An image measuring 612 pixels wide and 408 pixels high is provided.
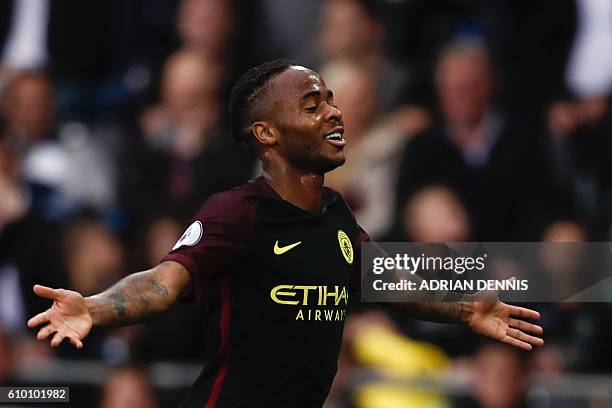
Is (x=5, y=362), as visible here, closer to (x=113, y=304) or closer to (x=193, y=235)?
(x=193, y=235)

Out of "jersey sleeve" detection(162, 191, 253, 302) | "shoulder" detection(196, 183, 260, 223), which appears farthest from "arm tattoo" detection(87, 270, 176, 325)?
"shoulder" detection(196, 183, 260, 223)

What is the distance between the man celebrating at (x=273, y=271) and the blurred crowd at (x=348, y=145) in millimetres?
3543

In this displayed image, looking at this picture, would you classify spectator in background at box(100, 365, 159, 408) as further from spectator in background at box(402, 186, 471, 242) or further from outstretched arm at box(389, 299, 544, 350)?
outstretched arm at box(389, 299, 544, 350)

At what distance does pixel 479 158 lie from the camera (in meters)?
9.02

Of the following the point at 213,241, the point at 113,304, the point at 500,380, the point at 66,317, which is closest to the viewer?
the point at 66,317

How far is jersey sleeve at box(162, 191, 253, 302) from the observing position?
15.2 feet

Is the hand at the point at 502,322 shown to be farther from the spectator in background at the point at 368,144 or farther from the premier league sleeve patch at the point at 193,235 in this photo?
the spectator in background at the point at 368,144

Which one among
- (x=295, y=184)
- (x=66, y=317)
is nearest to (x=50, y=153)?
(x=295, y=184)

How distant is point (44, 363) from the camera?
9430mm

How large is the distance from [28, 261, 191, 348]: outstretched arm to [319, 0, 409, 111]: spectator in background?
509 cm

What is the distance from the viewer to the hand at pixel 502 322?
5.09 metres

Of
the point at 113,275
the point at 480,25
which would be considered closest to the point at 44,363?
the point at 113,275

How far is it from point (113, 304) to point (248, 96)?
110 cm

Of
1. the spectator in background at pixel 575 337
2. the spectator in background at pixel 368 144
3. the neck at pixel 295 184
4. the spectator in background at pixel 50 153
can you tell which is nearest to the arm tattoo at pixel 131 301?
the neck at pixel 295 184
